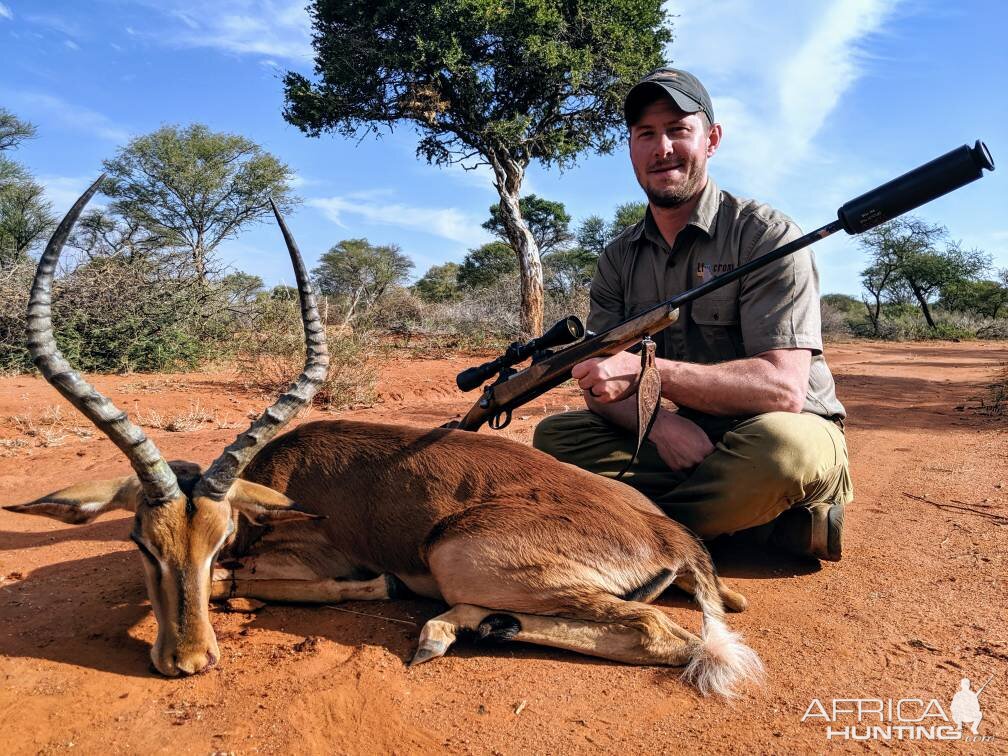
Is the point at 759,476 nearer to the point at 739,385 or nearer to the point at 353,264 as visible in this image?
the point at 739,385

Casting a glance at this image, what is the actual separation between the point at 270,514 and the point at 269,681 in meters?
0.73

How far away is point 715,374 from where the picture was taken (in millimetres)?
3609

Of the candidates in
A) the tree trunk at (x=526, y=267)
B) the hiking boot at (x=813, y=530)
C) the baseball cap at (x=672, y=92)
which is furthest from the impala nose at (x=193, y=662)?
the tree trunk at (x=526, y=267)

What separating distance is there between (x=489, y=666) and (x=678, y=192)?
9.36 ft

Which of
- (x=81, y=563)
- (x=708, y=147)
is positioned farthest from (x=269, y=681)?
(x=708, y=147)

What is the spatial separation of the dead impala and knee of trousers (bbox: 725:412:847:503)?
569 millimetres

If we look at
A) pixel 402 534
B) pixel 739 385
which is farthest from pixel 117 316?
pixel 739 385

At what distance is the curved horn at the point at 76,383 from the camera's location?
2562 millimetres

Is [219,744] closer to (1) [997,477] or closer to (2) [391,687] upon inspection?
(2) [391,687]

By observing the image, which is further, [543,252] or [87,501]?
[543,252]

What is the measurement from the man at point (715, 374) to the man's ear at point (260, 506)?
1661mm

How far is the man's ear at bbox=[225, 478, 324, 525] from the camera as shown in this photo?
3064mm

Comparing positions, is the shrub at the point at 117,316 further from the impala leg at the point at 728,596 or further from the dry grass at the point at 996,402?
the dry grass at the point at 996,402

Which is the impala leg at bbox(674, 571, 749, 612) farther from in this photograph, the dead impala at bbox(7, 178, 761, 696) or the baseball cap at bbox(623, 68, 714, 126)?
the baseball cap at bbox(623, 68, 714, 126)
